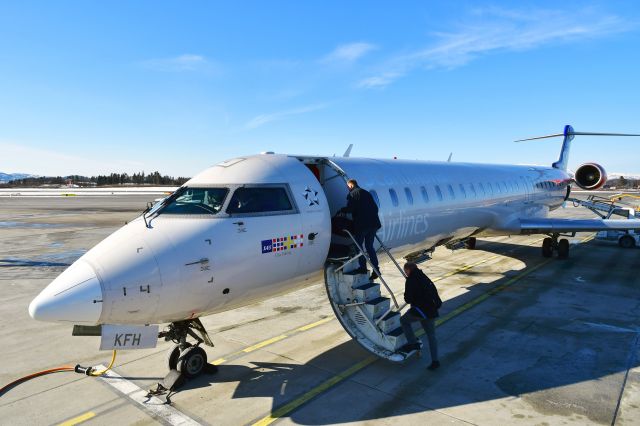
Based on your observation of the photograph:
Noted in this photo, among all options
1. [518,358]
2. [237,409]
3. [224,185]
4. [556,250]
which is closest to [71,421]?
[237,409]

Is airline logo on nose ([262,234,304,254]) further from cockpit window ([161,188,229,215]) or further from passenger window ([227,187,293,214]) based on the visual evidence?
cockpit window ([161,188,229,215])

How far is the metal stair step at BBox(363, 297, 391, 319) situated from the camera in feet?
23.2

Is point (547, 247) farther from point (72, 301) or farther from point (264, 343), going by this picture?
point (72, 301)

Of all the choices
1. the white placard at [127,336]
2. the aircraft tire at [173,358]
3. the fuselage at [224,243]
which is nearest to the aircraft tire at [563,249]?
the fuselage at [224,243]

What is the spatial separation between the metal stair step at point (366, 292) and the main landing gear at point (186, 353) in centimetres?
247

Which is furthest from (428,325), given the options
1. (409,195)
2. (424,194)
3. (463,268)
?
(463,268)

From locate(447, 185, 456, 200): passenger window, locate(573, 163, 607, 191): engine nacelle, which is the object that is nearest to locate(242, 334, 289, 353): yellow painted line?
locate(447, 185, 456, 200): passenger window

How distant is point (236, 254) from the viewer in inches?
235

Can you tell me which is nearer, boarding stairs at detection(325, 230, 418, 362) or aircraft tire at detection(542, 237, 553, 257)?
boarding stairs at detection(325, 230, 418, 362)

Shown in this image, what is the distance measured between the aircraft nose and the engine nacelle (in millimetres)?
22304

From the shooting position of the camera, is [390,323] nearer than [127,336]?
No

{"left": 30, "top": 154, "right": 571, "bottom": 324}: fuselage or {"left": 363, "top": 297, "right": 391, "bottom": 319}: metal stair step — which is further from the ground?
{"left": 30, "top": 154, "right": 571, "bottom": 324}: fuselage

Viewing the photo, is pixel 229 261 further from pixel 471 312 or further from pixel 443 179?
pixel 443 179

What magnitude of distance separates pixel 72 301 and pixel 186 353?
7.16 feet
